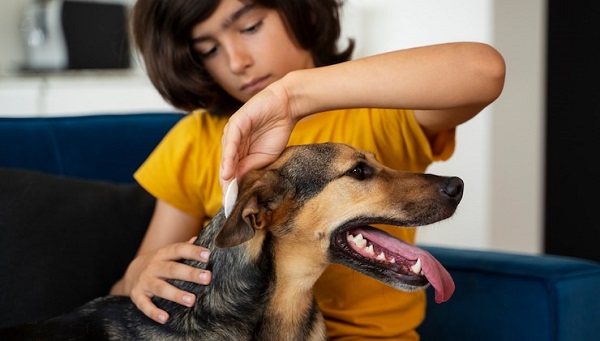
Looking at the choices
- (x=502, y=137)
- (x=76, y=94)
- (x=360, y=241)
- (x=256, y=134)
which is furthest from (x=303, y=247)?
(x=76, y=94)

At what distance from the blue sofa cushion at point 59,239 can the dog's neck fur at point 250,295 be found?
1.19 feet

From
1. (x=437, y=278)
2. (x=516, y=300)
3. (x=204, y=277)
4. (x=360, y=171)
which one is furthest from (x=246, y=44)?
(x=516, y=300)

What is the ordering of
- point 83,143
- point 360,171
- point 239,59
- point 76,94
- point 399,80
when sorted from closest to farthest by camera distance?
1. point 399,80
2. point 360,171
3. point 239,59
4. point 83,143
5. point 76,94

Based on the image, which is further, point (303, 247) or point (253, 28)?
point (253, 28)

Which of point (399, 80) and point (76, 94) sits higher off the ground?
point (399, 80)

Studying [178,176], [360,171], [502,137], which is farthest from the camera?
[502,137]

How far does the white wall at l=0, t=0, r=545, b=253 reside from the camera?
290cm

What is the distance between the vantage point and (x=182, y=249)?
4.89 ft

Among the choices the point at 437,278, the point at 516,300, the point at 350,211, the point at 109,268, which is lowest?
the point at 516,300

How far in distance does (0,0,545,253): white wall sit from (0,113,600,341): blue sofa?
983mm

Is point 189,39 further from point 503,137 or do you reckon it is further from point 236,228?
point 503,137

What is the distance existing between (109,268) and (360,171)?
66 centimetres

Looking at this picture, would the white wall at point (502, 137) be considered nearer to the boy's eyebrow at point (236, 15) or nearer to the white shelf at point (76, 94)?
the boy's eyebrow at point (236, 15)

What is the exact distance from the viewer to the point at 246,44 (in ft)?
5.66
